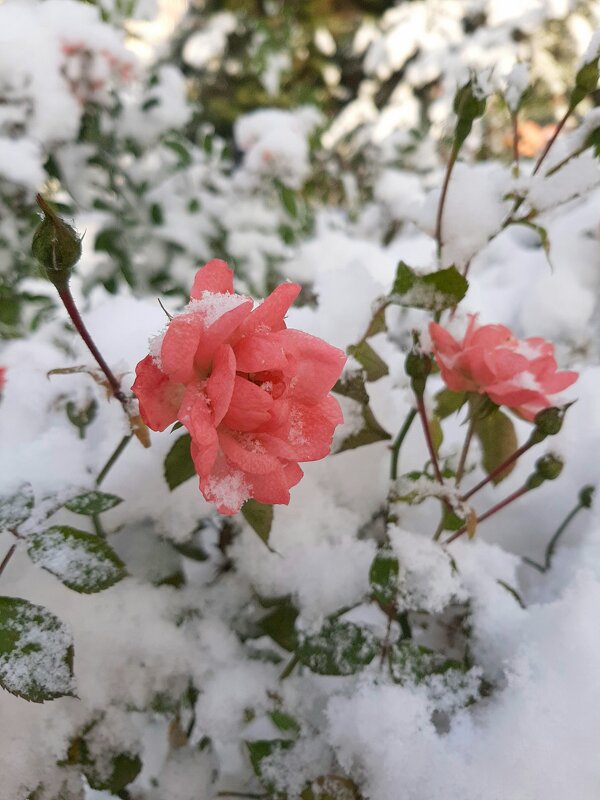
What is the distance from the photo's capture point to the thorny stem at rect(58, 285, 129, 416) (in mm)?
314

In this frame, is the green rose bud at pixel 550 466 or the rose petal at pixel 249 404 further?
the green rose bud at pixel 550 466

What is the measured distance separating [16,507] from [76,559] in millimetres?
51

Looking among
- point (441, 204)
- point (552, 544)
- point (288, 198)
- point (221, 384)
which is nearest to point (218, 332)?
point (221, 384)

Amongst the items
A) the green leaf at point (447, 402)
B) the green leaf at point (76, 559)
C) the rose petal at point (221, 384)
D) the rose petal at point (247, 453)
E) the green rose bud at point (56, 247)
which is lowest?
the green leaf at point (76, 559)

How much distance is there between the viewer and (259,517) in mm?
352

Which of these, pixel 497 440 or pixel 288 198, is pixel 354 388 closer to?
pixel 497 440

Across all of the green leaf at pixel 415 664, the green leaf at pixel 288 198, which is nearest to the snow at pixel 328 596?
the green leaf at pixel 415 664

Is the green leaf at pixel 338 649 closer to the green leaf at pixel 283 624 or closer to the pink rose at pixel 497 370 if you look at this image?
the green leaf at pixel 283 624

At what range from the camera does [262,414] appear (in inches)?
10.7

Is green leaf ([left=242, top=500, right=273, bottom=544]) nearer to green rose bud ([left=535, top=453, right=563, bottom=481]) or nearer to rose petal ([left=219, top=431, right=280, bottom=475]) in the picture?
rose petal ([left=219, top=431, right=280, bottom=475])

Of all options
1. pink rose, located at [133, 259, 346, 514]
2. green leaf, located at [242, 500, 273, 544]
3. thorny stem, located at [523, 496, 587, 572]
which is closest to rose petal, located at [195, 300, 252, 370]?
pink rose, located at [133, 259, 346, 514]

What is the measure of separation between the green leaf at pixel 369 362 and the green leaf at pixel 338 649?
0.54 feet

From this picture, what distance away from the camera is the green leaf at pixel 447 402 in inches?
18.8

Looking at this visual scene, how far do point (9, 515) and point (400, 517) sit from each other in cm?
28
